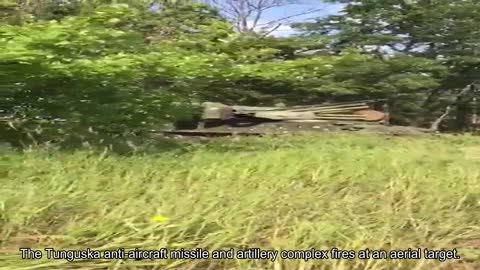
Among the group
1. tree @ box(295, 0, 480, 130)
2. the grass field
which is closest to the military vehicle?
tree @ box(295, 0, 480, 130)

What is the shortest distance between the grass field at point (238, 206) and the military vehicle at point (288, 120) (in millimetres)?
3981

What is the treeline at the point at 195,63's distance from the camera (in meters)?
5.81

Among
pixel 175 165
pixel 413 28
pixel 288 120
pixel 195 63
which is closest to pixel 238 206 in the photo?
pixel 175 165

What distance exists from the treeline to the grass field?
0.86m

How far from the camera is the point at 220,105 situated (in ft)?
35.0

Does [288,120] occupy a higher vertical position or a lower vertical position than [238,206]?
lower

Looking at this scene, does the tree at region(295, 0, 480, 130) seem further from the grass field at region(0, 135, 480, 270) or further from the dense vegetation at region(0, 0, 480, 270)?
the grass field at region(0, 135, 480, 270)

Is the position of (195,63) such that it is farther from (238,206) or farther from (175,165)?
(238,206)

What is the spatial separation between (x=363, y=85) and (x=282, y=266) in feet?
33.5

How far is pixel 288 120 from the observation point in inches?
434

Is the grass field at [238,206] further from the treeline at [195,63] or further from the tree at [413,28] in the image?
the tree at [413,28]

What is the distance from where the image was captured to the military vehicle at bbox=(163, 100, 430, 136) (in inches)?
394

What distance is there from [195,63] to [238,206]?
3.48 meters

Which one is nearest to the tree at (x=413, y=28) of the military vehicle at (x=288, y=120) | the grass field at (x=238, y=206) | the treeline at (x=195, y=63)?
the treeline at (x=195, y=63)
